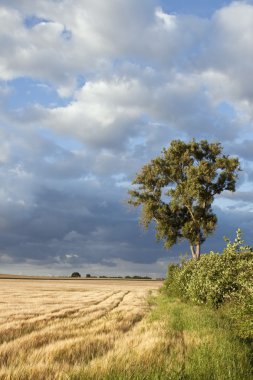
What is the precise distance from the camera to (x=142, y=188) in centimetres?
5550

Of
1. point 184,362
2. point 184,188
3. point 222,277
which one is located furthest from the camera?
point 184,188

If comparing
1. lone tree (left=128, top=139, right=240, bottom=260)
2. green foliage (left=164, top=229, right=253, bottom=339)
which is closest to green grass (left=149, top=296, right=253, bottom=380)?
green foliage (left=164, top=229, right=253, bottom=339)

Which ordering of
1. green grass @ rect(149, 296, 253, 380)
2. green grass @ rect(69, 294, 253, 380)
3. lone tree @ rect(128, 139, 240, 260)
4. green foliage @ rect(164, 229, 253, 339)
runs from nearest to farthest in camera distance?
green grass @ rect(69, 294, 253, 380)
green grass @ rect(149, 296, 253, 380)
green foliage @ rect(164, 229, 253, 339)
lone tree @ rect(128, 139, 240, 260)

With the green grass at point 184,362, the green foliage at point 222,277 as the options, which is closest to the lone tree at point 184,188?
the green foliage at point 222,277

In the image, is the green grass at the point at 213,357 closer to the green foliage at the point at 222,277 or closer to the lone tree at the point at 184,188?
the green foliage at the point at 222,277

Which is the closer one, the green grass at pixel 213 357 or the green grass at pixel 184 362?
the green grass at pixel 184 362

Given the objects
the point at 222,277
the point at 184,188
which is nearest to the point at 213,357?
the point at 222,277

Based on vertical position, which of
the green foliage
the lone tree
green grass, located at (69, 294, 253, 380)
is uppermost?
the lone tree

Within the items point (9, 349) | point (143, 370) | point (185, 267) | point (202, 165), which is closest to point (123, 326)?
point (9, 349)

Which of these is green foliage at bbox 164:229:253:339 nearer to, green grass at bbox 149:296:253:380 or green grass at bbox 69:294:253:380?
green grass at bbox 149:296:253:380

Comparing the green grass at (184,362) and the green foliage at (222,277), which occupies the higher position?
the green foliage at (222,277)

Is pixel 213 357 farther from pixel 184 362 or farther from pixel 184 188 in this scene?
pixel 184 188

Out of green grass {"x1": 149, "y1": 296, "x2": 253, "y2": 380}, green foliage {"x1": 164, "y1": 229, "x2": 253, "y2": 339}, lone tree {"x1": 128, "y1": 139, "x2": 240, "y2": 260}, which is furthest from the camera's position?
lone tree {"x1": 128, "y1": 139, "x2": 240, "y2": 260}

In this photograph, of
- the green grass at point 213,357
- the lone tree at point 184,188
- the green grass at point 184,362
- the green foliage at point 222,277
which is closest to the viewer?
the green grass at point 184,362
